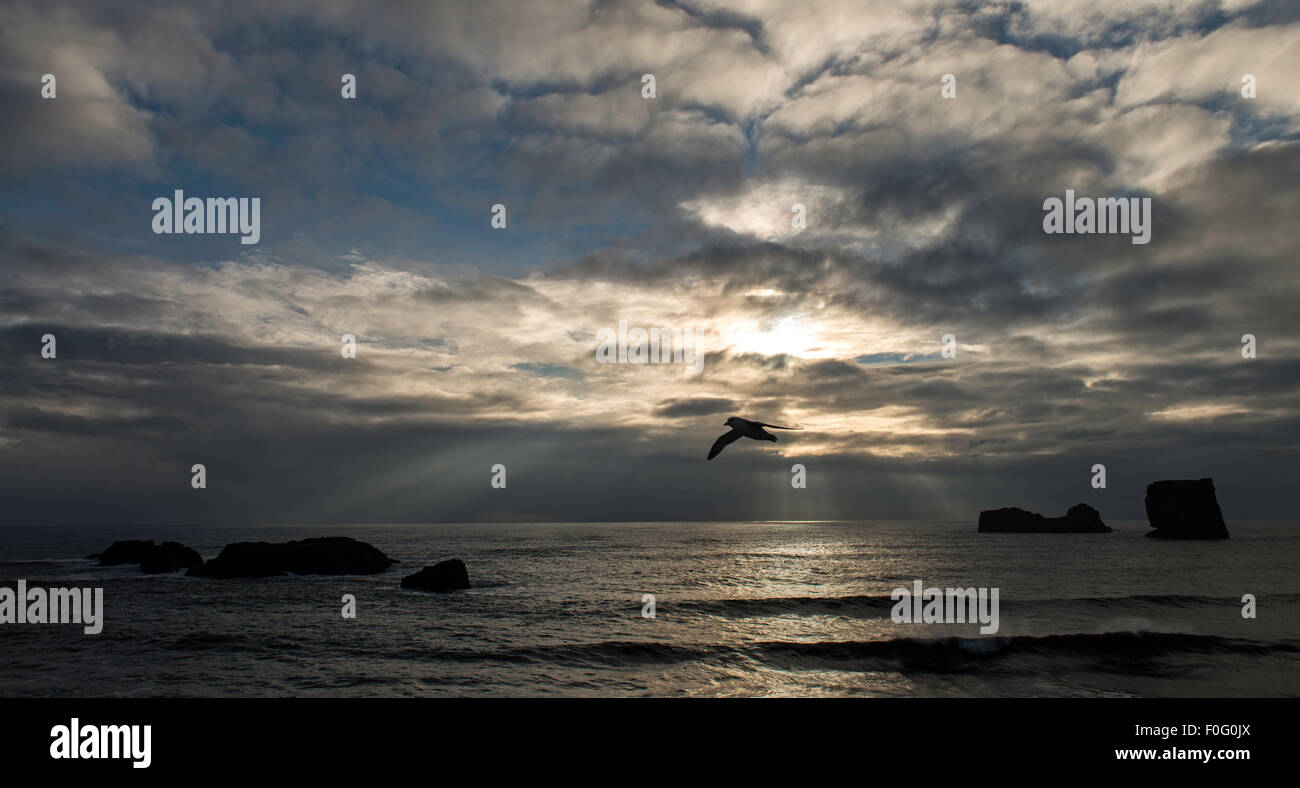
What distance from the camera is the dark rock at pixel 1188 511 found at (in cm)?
11588

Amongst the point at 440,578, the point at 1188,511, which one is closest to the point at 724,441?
the point at 440,578

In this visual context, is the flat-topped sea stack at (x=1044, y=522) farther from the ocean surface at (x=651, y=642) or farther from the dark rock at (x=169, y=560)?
the dark rock at (x=169, y=560)

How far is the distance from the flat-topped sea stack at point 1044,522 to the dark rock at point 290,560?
491 ft

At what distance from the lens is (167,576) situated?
179 feet

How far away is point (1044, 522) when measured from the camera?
490ft

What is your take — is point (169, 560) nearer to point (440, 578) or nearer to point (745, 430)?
point (440, 578)

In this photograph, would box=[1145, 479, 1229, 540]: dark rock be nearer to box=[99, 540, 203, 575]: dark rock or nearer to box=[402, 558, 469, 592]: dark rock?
box=[402, 558, 469, 592]: dark rock

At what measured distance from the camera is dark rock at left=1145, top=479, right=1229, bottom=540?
116 m

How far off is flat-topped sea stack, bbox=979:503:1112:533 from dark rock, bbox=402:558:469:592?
14901cm
